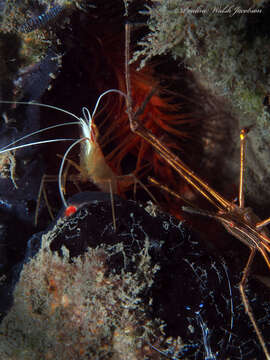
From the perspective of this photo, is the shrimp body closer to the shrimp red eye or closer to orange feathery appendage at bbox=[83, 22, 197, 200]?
orange feathery appendage at bbox=[83, 22, 197, 200]

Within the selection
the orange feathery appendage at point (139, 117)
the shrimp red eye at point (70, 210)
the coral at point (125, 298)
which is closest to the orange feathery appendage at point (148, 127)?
the orange feathery appendage at point (139, 117)

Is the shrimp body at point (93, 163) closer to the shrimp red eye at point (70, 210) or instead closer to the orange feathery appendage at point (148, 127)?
the orange feathery appendage at point (148, 127)

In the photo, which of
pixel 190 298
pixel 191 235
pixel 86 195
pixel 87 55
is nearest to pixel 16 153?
pixel 86 195

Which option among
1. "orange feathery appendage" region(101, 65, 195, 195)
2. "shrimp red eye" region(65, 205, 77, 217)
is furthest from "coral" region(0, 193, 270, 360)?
"orange feathery appendage" region(101, 65, 195, 195)

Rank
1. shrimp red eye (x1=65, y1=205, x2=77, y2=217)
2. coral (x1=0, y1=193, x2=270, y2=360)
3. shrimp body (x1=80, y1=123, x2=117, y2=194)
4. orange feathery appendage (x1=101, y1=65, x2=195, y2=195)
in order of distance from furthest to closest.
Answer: orange feathery appendage (x1=101, y1=65, x2=195, y2=195) < shrimp body (x1=80, y1=123, x2=117, y2=194) < shrimp red eye (x1=65, y1=205, x2=77, y2=217) < coral (x1=0, y1=193, x2=270, y2=360)

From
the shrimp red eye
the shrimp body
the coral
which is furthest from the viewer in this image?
the shrimp body

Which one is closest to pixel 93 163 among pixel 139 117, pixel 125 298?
pixel 139 117

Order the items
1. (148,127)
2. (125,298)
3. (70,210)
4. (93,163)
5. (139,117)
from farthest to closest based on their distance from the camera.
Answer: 1. (148,127)
2. (139,117)
3. (93,163)
4. (70,210)
5. (125,298)

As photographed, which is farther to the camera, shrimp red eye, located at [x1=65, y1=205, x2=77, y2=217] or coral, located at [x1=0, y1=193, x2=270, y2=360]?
shrimp red eye, located at [x1=65, y1=205, x2=77, y2=217]

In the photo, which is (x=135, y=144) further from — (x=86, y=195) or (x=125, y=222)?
(x=125, y=222)

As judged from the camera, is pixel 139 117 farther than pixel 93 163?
Yes

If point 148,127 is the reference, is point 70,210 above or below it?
below

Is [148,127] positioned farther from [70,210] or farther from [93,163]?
[70,210]
